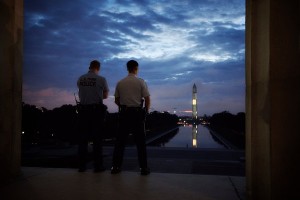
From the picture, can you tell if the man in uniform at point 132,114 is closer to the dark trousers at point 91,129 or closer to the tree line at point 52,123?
the dark trousers at point 91,129

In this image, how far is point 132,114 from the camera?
5270 mm

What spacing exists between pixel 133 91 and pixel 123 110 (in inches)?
14.7

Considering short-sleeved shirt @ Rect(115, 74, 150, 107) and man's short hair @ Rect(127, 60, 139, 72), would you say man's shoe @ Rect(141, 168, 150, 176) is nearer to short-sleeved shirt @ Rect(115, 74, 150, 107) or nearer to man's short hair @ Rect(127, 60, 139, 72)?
short-sleeved shirt @ Rect(115, 74, 150, 107)

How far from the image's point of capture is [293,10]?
118 inches

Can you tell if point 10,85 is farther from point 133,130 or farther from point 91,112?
point 133,130

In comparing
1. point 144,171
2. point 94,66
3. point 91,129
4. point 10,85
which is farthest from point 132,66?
point 10,85

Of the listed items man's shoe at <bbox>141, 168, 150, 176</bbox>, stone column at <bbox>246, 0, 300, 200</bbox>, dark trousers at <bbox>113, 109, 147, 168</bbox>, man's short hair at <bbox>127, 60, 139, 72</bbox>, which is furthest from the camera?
man's short hair at <bbox>127, 60, 139, 72</bbox>

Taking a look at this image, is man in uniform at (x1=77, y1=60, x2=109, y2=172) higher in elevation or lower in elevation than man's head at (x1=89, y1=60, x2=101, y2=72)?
lower

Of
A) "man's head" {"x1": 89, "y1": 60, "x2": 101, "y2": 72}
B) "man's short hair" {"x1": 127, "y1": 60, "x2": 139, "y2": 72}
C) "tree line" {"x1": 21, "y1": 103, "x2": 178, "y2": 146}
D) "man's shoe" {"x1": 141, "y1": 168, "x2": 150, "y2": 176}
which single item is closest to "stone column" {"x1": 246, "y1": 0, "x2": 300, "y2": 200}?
"man's shoe" {"x1": 141, "y1": 168, "x2": 150, "y2": 176}

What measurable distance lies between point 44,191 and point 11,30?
7.74ft

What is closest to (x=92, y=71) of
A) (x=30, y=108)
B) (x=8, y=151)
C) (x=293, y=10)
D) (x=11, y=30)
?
(x=11, y=30)

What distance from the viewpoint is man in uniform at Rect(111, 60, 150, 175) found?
5.27 m

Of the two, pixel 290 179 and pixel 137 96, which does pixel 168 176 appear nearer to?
pixel 137 96

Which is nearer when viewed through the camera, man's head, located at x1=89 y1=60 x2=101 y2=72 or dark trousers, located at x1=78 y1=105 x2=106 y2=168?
dark trousers, located at x1=78 y1=105 x2=106 y2=168
